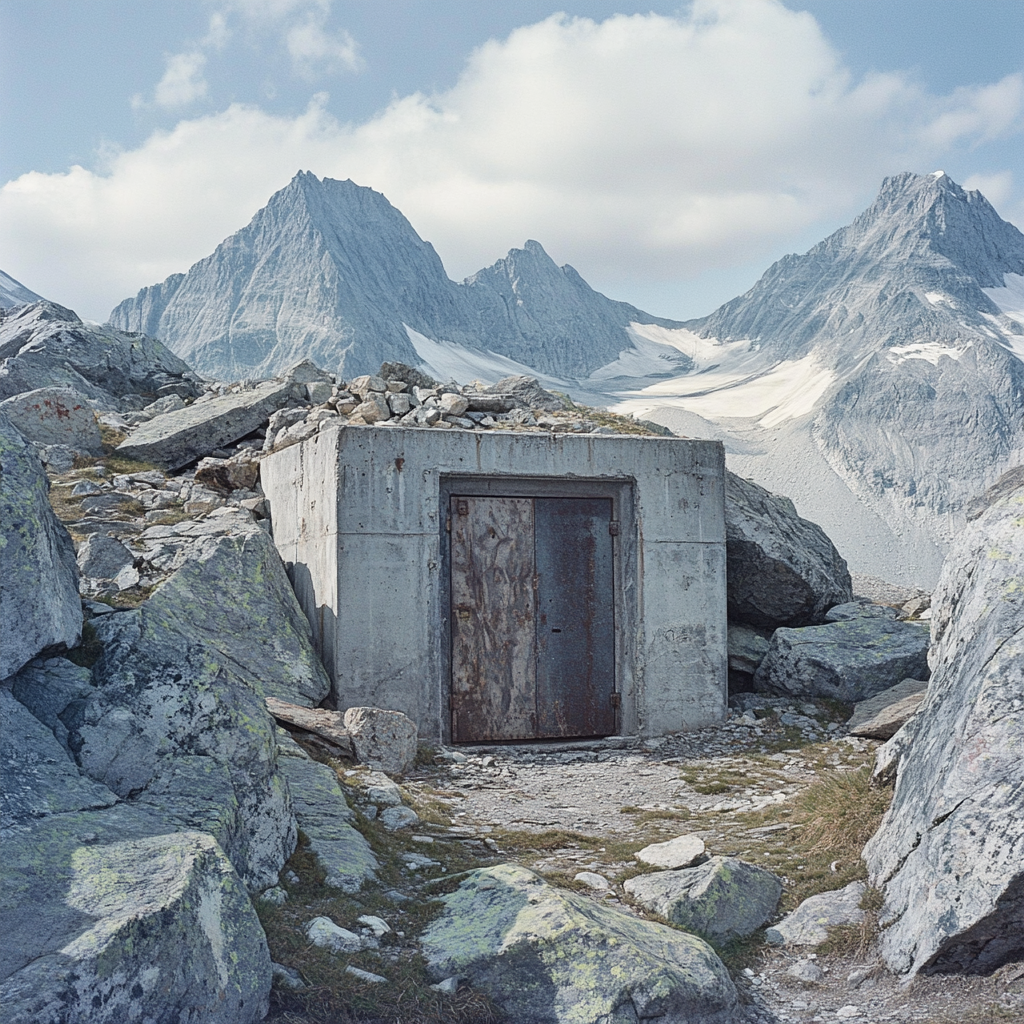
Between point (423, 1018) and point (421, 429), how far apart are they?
18.7 feet

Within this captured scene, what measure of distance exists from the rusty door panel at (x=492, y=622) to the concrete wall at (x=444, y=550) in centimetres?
15

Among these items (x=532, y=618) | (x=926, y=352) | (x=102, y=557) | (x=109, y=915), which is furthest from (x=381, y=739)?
(x=926, y=352)

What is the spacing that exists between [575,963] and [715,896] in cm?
108

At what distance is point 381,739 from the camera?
7.03m

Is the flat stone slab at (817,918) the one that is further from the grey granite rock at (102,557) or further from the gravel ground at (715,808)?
the grey granite rock at (102,557)

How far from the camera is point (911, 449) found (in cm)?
7312

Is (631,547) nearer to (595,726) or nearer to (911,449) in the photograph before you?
(595,726)

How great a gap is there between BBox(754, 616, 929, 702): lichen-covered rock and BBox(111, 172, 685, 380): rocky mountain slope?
234 ft

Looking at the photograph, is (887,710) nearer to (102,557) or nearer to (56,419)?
(102,557)

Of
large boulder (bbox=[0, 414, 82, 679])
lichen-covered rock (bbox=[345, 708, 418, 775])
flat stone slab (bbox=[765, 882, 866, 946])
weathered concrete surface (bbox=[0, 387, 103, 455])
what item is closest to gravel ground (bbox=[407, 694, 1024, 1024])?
flat stone slab (bbox=[765, 882, 866, 946])

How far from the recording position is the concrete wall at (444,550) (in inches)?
323

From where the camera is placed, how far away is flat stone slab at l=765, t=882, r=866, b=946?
4227mm

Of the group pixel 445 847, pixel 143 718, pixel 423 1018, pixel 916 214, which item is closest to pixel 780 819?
pixel 445 847

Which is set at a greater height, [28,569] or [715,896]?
[28,569]
